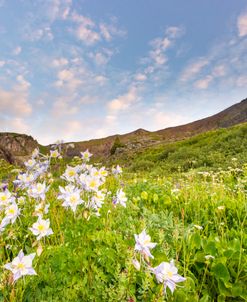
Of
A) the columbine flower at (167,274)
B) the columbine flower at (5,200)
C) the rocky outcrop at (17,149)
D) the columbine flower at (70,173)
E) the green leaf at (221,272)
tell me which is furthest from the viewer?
the rocky outcrop at (17,149)

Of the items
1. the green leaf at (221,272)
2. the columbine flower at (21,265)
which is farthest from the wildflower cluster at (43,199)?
the green leaf at (221,272)

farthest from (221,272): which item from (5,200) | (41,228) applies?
(5,200)

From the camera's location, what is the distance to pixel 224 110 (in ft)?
409

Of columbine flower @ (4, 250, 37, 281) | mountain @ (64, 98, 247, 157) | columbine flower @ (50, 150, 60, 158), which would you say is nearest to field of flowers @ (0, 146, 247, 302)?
columbine flower @ (4, 250, 37, 281)

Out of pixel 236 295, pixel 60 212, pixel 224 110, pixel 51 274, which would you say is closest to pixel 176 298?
pixel 236 295

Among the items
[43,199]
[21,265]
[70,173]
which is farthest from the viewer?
[70,173]

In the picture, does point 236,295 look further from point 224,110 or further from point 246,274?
point 224,110

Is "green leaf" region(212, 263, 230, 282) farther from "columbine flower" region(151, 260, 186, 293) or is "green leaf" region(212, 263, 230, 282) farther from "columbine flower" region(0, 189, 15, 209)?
"columbine flower" region(0, 189, 15, 209)

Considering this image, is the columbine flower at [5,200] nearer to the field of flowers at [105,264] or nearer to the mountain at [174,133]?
the field of flowers at [105,264]

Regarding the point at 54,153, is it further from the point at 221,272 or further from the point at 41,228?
the point at 221,272

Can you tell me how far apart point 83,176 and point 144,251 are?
43.3 inches

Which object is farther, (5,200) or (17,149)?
(17,149)

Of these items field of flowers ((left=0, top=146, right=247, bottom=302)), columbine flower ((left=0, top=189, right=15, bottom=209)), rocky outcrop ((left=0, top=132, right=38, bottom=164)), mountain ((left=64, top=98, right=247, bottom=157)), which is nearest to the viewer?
field of flowers ((left=0, top=146, right=247, bottom=302))

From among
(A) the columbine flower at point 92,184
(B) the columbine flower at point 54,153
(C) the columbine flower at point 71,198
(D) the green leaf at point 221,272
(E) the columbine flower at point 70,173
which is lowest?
(D) the green leaf at point 221,272
